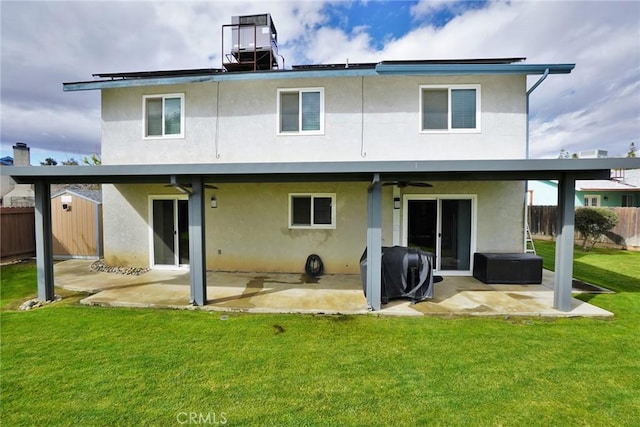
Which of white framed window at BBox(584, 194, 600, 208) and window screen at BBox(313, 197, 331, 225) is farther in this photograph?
white framed window at BBox(584, 194, 600, 208)

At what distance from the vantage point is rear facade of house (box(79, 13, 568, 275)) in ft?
24.5

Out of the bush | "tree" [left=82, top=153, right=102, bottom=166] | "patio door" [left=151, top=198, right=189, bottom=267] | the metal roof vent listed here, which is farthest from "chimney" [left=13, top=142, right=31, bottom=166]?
the bush

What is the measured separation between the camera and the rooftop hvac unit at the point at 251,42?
8945 mm

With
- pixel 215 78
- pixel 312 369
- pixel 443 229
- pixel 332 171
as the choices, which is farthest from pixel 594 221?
pixel 215 78

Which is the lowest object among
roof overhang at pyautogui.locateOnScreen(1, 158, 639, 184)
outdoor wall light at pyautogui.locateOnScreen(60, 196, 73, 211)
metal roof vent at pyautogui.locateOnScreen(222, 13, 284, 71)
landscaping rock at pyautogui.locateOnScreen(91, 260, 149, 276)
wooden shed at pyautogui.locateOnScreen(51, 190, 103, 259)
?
landscaping rock at pyautogui.locateOnScreen(91, 260, 149, 276)

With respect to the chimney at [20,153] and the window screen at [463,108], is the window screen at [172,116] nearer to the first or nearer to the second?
the window screen at [463,108]

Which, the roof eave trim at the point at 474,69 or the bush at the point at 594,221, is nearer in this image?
the roof eave trim at the point at 474,69

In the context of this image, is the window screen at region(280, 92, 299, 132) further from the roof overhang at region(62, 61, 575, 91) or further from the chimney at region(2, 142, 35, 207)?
the chimney at region(2, 142, 35, 207)

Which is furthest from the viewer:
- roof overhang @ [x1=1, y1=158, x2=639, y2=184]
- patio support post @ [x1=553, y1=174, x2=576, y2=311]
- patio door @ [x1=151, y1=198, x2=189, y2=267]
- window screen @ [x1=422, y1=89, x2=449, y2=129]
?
patio door @ [x1=151, y1=198, x2=189, y2=267]

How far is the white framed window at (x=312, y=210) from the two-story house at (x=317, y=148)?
0.10 ft

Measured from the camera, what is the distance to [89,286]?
270 inches

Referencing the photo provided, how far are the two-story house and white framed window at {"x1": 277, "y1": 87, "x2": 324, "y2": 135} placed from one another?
0.03m

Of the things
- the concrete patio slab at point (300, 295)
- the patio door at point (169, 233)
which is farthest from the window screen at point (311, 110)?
the patio door at point (169, 233)

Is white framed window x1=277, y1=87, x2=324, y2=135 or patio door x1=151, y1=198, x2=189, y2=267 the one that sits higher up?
white framed window x1=277, y1=87, x2=324, y2=135
